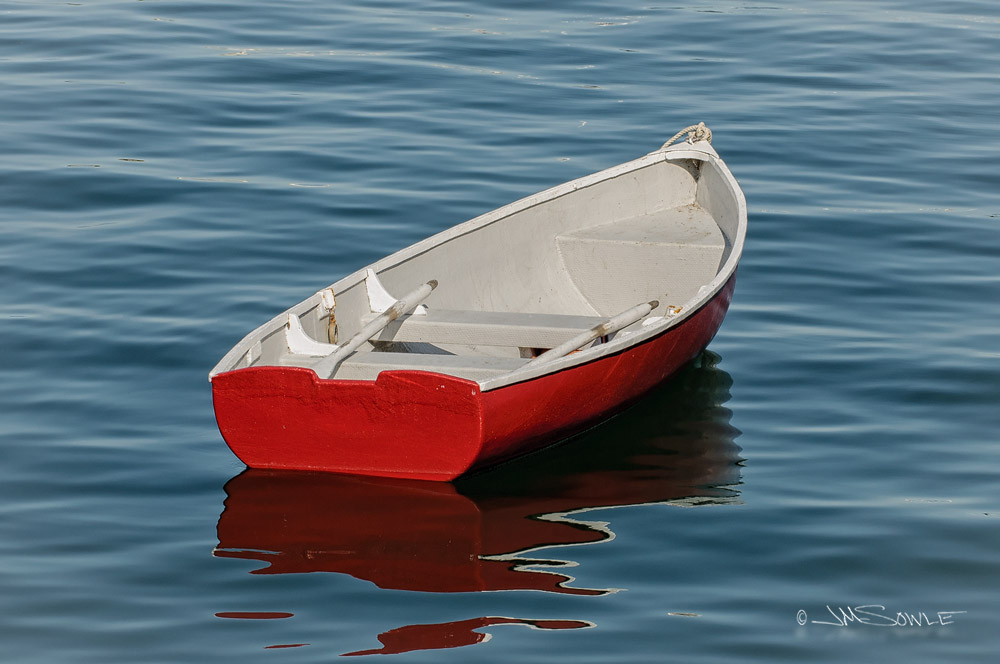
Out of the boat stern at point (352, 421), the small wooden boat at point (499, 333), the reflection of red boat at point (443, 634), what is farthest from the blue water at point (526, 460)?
the small wooden boat at point (499, 333)

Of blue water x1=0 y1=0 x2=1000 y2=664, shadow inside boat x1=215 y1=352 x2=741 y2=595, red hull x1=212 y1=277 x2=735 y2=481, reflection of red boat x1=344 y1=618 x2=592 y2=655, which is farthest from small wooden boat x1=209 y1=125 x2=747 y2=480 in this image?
reflection of red boat x1=344 y1=618 x2=592 y2=655

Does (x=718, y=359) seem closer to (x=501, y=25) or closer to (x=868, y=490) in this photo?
(x=868, y=490)

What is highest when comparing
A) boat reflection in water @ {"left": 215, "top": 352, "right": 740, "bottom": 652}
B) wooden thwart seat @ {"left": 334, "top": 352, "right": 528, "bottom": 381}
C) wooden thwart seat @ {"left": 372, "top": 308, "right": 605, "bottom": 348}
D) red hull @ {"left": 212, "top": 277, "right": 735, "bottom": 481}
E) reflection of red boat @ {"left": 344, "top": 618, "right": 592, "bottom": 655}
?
wooden thwart seat @ {"left": 372, "top": 308, "right": 605, "bottom": 348}

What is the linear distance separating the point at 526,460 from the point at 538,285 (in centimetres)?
233

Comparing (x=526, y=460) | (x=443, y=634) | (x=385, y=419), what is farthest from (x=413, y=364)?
(x=443, y=634)

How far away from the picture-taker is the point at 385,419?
20.7 feet

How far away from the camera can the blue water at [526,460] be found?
17.7ft

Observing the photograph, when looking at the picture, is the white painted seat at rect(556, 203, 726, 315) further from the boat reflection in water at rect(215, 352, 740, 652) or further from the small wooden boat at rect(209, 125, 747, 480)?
the boat reflection in water at rect(215, 352, 740, 652)

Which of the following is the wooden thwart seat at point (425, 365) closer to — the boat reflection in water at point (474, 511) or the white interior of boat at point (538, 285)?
the white interior of boat at point (538, 285)

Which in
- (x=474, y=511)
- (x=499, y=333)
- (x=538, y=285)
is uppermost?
(x=538, y=285)

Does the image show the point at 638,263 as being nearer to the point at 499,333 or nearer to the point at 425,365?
the point at 499,333

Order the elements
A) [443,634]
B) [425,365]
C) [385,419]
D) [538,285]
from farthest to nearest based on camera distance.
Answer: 1. [538,285]
2. [425,365]
3. [385,419]
4. [443,634]

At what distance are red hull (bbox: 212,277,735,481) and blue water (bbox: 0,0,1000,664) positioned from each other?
150 mm

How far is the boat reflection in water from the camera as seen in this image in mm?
5707
